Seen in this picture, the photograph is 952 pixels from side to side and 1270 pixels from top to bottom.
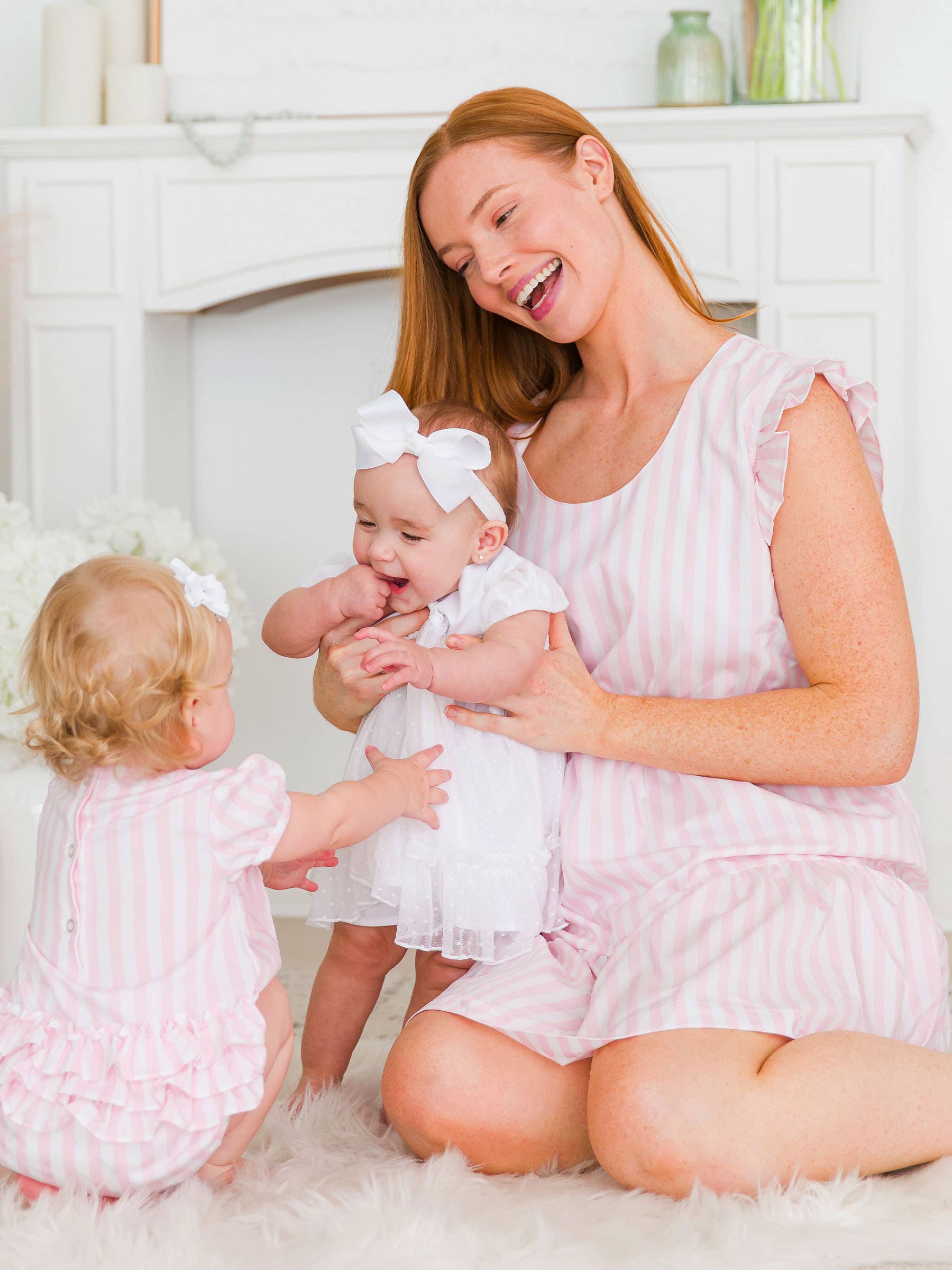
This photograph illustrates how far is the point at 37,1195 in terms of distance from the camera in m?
1.30

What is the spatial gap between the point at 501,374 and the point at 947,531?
132 centimetres

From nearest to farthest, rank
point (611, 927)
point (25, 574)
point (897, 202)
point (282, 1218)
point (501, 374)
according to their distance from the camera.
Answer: point (282, 1218) < point (611, 927) < point (501, 374) < point (25, 574) < point (897, 202)

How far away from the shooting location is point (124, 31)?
274 centimetres

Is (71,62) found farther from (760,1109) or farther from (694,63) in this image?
(760,1109)

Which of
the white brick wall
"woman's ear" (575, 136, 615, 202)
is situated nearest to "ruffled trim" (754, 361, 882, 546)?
"woman's ear" (575, 136, 615, 202)

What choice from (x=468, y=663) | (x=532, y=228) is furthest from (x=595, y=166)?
(x=468, y=663)

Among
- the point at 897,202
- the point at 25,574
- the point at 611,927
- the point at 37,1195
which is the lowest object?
the point at 37,1195

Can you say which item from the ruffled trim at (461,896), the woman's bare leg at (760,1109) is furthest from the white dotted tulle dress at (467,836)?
the woman's bare leg at (760,1109)

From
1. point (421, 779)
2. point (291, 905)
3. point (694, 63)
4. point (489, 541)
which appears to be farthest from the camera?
point (291, 905)

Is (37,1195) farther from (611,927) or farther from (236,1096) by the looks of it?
(611,927)

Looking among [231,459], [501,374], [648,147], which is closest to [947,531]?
[648,147]

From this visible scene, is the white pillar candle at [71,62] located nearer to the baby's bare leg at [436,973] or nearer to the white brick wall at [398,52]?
the white brick wall at [398,52]

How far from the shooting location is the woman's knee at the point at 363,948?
5.22 feet

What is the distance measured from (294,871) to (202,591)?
1.30 feet
